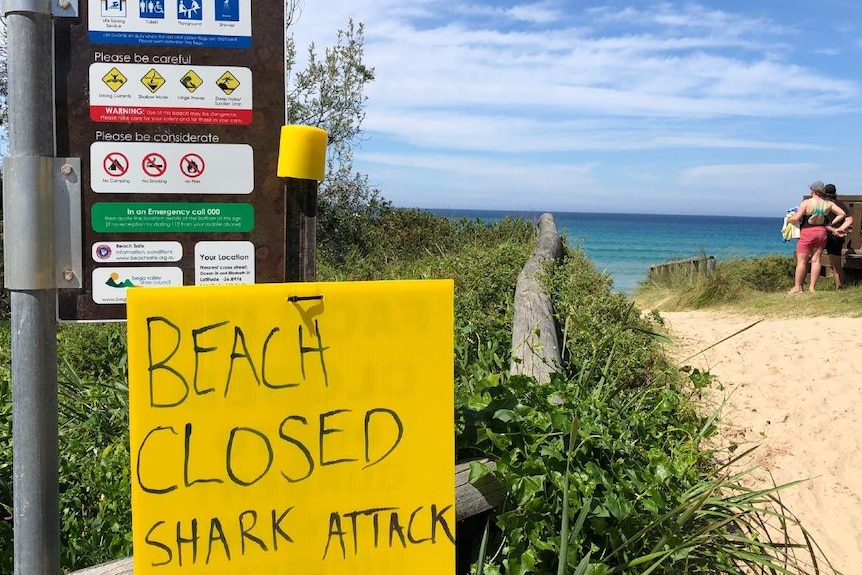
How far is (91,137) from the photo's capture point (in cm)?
189

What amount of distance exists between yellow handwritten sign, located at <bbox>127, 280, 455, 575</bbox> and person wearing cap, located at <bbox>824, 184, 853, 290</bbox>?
436 inches

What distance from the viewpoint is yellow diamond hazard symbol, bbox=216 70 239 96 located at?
196 cm

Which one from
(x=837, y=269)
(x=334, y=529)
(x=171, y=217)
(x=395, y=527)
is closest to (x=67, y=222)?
(x=171, y=217)

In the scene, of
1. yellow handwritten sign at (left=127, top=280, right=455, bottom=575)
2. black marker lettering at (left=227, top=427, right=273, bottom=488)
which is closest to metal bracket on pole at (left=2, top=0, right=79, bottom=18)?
yellow handwritten sign at (left=127, top=280, right=455, bottom=575)

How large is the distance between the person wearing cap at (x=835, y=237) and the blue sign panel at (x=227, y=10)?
11.2 metres

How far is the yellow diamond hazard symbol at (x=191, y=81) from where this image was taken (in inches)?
76.4

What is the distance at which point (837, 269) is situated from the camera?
1152 centimetres

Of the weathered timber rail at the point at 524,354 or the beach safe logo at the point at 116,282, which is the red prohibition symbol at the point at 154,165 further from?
the weathered timber rail at the point at 524,354

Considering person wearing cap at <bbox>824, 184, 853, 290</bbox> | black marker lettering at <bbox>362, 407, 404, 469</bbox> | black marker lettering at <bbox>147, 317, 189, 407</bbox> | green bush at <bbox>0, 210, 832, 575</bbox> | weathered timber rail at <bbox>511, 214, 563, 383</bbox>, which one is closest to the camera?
black marker lettering at <bbox>147, 317, 189, 407</bbox>

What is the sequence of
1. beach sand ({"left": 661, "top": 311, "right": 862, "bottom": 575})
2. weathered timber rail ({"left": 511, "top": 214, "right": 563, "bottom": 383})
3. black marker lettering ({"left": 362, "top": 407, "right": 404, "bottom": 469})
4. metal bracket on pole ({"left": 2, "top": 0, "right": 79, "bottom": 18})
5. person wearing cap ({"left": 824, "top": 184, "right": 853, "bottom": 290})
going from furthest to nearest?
person wearing cap ({"left": 824, "top": 184, "right": 853, "bottom": 290}), beach sand ({"left": 661, "top": 311, "right": 862, "bottom": 575}), weathered timber rail ({"left": 511, "top": 214, "right": 563, "bottom": 383}), black marker lettering ({"left": 362, "top": 407, "right": 404, "bottom": 469}), metal bracket on pole ({"left": 2, "top": 0, "right": 79, "bottom": 18})

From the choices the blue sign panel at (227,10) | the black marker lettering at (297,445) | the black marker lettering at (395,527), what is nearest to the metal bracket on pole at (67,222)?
A: the blue sign panel at (227,10)

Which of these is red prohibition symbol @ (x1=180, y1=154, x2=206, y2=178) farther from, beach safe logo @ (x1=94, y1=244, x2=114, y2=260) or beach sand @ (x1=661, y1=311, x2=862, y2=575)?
beach sand @ (x1=661, y1=311, x2=862, y2=575)

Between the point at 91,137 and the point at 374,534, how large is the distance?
1264 millimetres

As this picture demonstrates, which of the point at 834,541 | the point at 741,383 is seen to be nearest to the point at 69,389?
the point at 834,541
